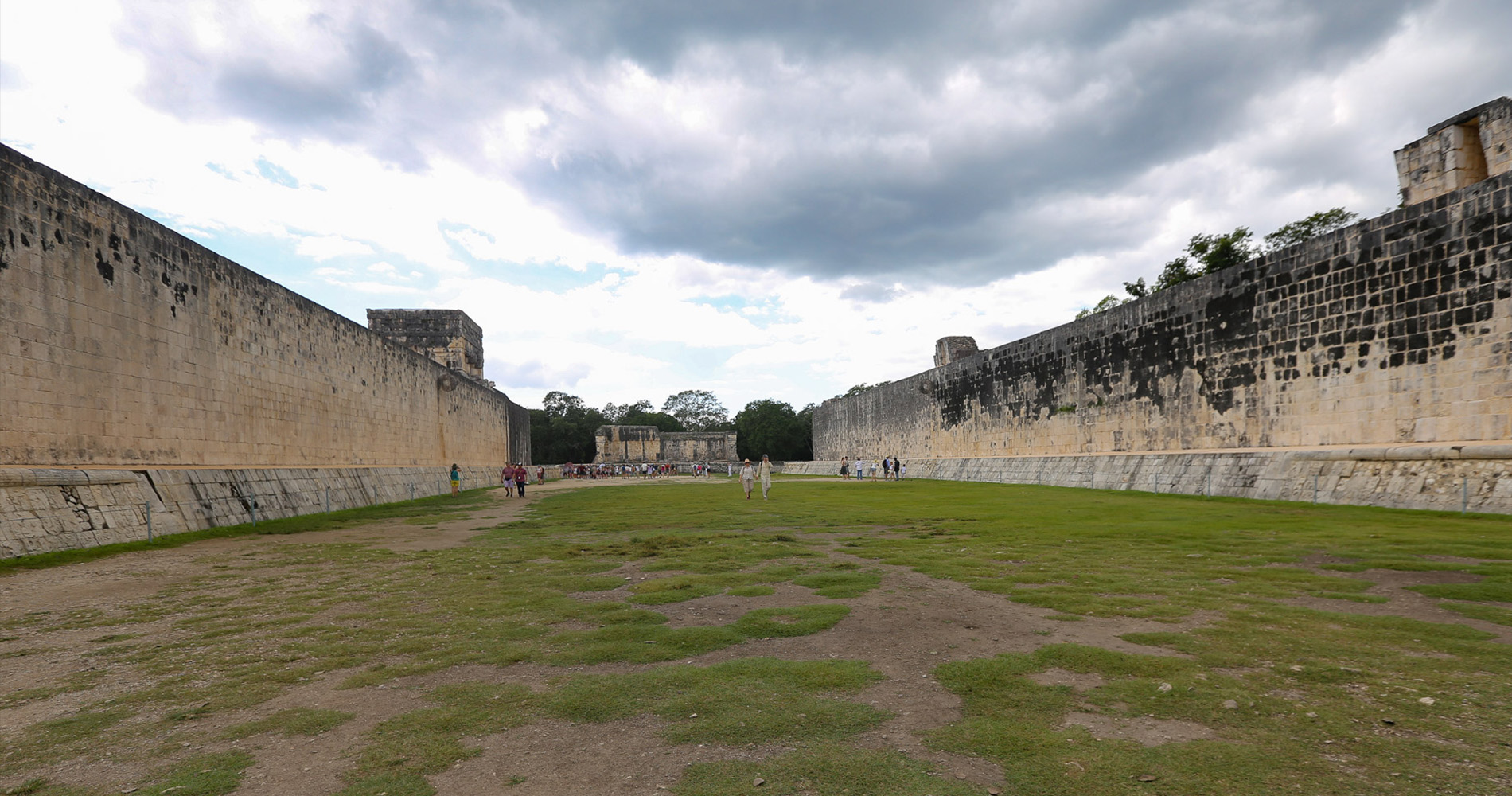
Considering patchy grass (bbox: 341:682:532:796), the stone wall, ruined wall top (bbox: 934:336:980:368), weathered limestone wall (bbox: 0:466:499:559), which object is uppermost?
ruined wall top (bbox: 934:336:980:368)

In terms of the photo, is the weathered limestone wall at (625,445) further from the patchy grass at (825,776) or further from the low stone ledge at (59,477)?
the patchy grass at (825,776)

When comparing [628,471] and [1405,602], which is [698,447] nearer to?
[628,471]

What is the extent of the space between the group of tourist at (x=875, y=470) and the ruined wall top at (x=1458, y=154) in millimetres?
18234

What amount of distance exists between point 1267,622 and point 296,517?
571 inches

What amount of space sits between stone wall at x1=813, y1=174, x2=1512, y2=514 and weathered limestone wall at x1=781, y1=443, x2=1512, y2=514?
53cm

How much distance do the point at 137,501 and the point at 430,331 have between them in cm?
2458

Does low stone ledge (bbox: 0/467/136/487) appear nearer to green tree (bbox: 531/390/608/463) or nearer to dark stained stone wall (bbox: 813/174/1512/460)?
dark stained stone wall (bbox: 813/174/1512/460)

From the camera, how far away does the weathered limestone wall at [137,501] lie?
779 cm

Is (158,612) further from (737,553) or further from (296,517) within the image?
(296,517)

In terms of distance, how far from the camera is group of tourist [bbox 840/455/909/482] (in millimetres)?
29509

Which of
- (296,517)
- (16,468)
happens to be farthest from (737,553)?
(296,517)

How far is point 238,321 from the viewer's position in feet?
44.6

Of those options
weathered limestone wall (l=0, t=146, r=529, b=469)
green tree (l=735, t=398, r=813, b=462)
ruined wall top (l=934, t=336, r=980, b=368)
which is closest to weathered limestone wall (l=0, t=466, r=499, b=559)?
weathered limestone wall (l=0, t=146, r=529, b=469)

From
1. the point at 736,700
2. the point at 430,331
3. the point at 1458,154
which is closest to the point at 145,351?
the point at 736,700
